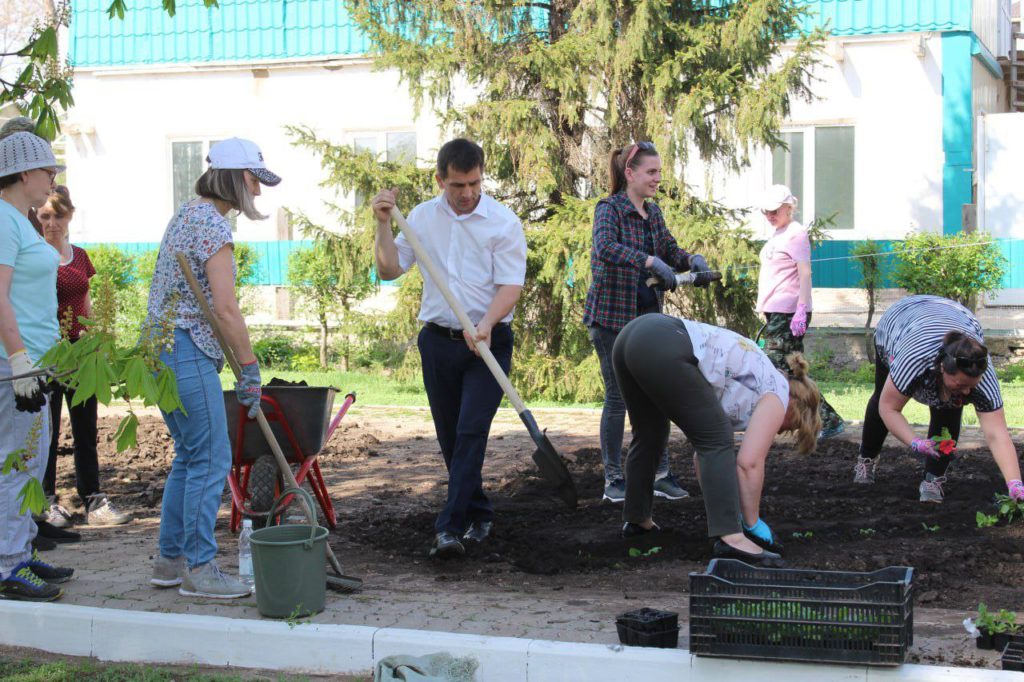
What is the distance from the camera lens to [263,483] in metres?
5.88

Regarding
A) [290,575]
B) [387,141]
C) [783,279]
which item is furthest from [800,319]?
[387,141]

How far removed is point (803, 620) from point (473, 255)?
2614 mm

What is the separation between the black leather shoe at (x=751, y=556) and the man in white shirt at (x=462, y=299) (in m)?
1.24

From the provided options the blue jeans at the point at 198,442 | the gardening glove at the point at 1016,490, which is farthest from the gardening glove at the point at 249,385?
the gardening glove at the point at 1016,490

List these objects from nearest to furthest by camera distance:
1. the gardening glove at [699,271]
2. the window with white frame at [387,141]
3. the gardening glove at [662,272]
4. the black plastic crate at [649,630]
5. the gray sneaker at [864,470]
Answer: the black plastic crate at [649,630] → the gardening glove at [662,272] → the gardening glove at [699,271] → the gray sneaker at [864,470] → the window with white frame at [387,141]

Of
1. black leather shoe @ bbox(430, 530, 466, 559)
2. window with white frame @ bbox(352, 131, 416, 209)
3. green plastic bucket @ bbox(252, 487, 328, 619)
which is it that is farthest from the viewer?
window with white frame @ bbox(352, 131, 416, 209)

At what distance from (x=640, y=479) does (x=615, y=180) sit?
1951 millimetres

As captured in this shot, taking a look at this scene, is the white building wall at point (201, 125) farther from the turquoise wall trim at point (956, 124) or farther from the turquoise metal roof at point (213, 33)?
the turquoise wall trim at point (956, 124)

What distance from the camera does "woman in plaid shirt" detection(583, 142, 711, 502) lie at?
21.2 ft

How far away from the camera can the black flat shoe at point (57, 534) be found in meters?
6.00

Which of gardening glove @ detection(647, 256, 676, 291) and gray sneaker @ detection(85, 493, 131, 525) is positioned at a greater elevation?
gardening glove @ detection(647, 256, 676, 291)

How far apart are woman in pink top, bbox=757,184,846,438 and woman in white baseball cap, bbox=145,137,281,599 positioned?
4443 millimetres

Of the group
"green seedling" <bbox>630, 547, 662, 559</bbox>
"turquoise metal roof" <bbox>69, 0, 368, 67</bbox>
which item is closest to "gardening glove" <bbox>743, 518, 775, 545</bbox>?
"green seedling" <bbox>630, 547, 662, 559</bbox>

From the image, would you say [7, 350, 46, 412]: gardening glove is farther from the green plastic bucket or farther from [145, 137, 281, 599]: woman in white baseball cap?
the green plastic bucket
